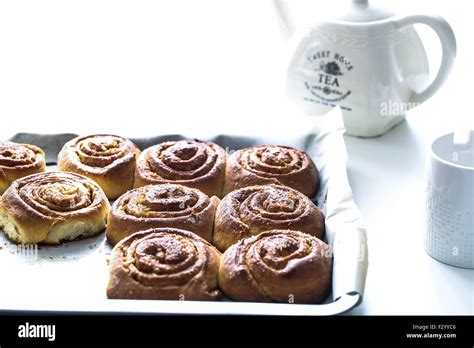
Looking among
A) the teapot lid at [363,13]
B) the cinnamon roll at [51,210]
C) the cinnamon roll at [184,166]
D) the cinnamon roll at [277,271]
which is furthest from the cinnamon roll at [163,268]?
the teapot lid at [363,13]

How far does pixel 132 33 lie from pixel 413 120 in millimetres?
1039

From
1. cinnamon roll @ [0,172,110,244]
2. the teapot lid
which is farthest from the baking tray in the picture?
the teapot lid

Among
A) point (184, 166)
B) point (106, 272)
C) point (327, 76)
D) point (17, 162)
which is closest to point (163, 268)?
point (106, 272)

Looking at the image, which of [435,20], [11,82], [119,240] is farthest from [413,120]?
[11,82]

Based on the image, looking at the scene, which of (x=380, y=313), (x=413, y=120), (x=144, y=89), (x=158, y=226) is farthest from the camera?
(x=144, y=89)

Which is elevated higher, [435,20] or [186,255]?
[435,20]

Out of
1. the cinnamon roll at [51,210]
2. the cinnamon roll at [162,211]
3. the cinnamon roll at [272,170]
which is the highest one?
the cinnamon roll at [272,170]

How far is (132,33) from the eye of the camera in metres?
2.94

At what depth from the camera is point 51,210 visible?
6.11ft

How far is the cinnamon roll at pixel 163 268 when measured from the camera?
1.59 metres

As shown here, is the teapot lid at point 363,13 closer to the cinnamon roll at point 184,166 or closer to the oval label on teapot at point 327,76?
the oval label on teapot at point 327,76

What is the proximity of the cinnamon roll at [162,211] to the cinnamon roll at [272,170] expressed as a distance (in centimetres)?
12
